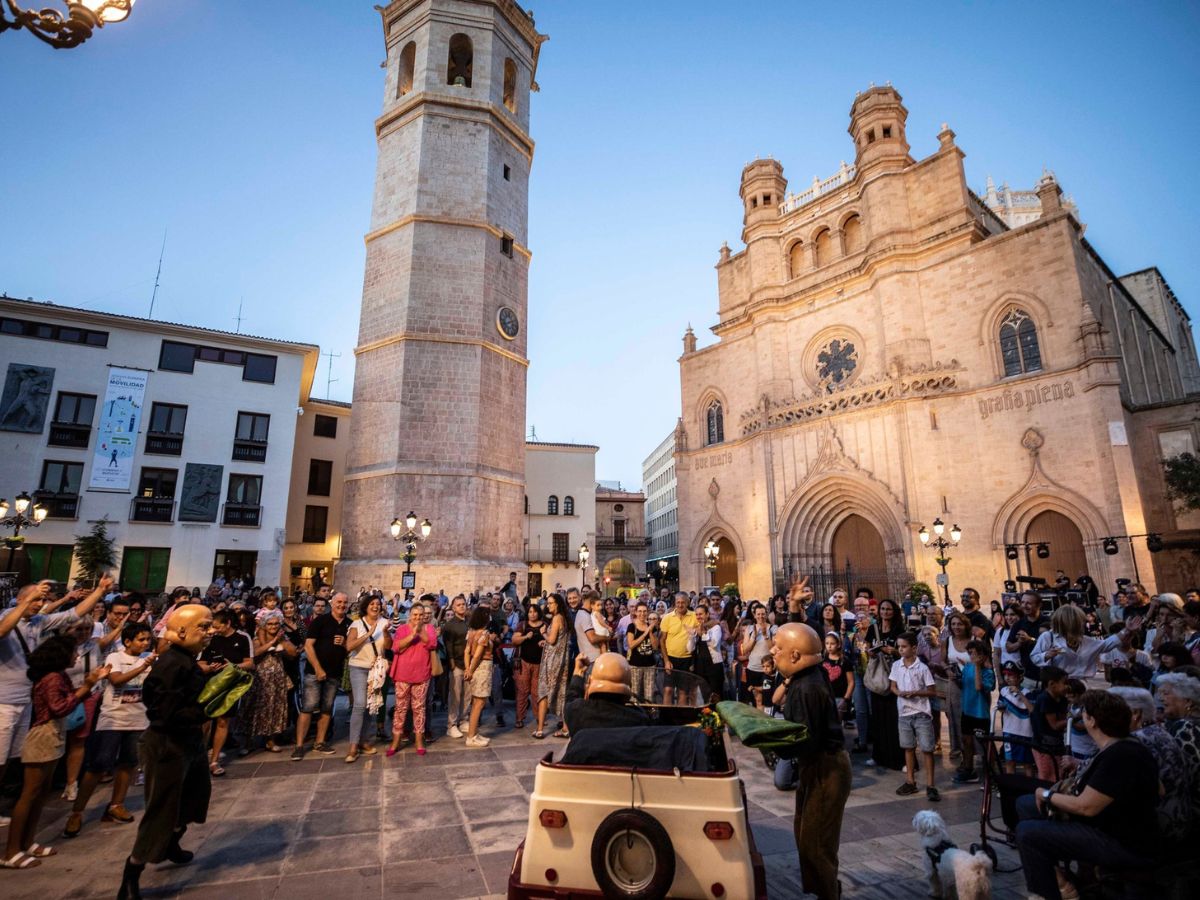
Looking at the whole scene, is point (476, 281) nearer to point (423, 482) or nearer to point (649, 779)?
point (423, 482)

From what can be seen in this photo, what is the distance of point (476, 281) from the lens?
19.6 m

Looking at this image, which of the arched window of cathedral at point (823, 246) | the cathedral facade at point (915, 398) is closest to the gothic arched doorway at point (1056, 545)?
the cathedral facade at point (915, 398)

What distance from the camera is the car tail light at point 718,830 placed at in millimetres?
2406

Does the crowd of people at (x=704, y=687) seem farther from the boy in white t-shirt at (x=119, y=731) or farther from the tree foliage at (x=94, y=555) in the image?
the tree foliage at (x=94, y=555)

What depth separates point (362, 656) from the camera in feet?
22.0

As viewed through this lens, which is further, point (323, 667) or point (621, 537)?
A: point (621, 537)

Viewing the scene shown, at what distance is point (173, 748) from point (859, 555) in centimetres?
2153

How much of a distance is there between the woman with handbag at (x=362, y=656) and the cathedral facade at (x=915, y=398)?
49.8 ft

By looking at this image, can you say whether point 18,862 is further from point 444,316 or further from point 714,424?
point 714,424

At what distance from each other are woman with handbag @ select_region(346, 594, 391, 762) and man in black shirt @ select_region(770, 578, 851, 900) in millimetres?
5083

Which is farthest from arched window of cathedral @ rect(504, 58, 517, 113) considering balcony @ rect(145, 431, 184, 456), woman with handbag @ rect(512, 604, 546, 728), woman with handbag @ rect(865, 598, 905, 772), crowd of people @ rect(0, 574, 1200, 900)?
woman with handbag @ rect(865, 598, 905, 772)

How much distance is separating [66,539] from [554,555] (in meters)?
19.5

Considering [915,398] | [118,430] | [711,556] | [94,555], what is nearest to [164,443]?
[118,430]

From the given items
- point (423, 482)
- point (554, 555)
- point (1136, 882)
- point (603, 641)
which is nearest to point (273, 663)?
point (603, 641)
